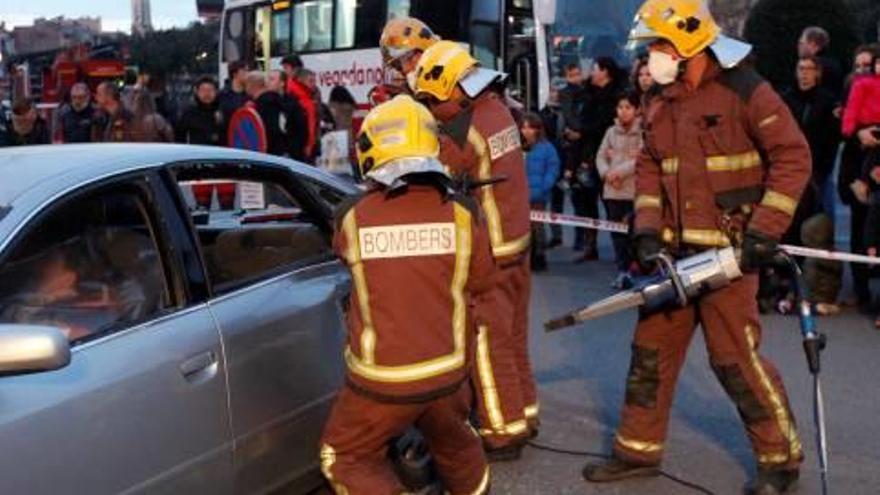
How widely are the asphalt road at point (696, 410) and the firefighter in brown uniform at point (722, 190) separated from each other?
1.60ft

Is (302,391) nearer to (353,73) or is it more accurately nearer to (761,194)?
(761,194)

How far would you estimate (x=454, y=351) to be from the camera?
13.0 feet

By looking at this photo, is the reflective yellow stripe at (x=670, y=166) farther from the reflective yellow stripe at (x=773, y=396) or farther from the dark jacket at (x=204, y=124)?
the dark jacket at (x=204, y=124)

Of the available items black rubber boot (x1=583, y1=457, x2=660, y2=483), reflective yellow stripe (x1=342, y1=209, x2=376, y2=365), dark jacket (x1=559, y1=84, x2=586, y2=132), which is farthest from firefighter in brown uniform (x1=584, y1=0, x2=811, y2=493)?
dark jacket (x1=559, y1=84, x2=586, y2=132)

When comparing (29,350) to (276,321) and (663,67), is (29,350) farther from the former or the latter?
(663,67)

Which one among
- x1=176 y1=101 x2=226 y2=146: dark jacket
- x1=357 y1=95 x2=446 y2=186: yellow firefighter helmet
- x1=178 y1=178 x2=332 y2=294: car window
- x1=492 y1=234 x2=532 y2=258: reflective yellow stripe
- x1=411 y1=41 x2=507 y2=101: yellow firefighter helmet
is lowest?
x1=176 y1=101 x2=226 y2=146: dark jacket

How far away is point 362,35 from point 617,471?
46.1ft

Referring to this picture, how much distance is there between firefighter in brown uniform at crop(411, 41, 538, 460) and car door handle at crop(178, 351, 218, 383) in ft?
5.34

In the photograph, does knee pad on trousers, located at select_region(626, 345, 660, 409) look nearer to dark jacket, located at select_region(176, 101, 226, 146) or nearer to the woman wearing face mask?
dark jacket, located at select_region(176, 101, 226, 146)

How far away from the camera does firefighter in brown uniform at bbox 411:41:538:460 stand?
509cm

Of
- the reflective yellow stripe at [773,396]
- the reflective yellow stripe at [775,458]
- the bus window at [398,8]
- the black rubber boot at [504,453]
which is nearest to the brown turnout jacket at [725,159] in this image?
the reflective yellow stripe at [773,396]

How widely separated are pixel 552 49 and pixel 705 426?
11.4 metres

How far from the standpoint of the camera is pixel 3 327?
295 centimetres

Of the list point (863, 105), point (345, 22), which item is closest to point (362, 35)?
point (345, 22)
